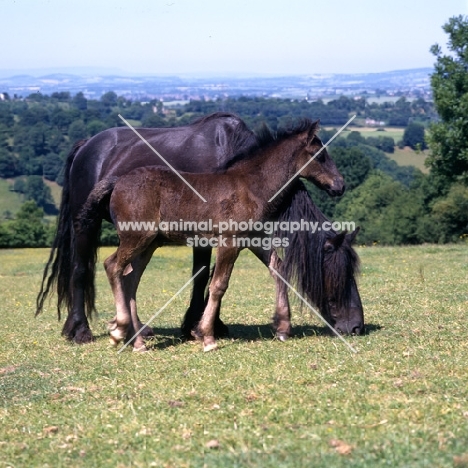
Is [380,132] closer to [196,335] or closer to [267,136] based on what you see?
[267,136]

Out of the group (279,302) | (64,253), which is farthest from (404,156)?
(279,302)

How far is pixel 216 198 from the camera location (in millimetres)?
8758

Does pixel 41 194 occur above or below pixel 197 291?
below

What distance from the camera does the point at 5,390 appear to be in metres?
7.62

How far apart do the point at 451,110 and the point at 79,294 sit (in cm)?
3348

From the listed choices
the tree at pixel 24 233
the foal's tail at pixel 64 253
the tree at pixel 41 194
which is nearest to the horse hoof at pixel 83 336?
the foal's tail at pixel 64 253

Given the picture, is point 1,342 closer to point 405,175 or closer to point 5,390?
point 5,390

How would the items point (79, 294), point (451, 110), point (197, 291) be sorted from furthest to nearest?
point (451, 110) → point (79, 294) → point (197, 291)

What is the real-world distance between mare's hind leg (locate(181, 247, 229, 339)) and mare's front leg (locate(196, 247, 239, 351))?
94cm

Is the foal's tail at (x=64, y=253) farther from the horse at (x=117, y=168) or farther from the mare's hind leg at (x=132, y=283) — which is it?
the mare's hind leg at (x=132, y=283)

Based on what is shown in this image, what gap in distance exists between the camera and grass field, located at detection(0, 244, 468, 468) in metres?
5.19

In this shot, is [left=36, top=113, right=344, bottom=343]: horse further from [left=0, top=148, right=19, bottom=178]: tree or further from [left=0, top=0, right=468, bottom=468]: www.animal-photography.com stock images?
[left=0, top=148, right=19, bottom=178]: tree

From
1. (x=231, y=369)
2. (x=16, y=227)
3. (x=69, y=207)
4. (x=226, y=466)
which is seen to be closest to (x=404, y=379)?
(x=231, y=369)

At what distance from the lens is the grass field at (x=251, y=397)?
519 centimetres
